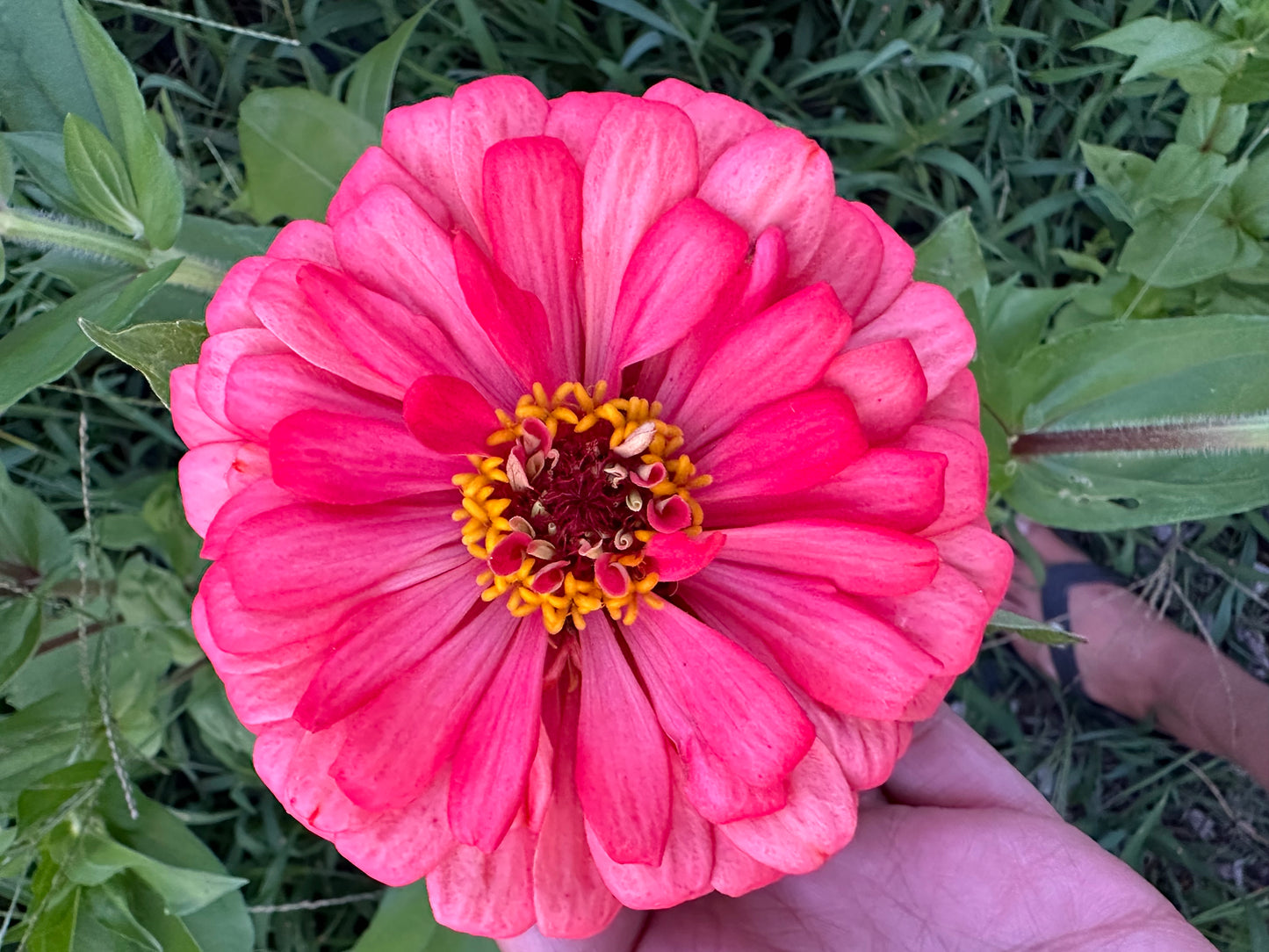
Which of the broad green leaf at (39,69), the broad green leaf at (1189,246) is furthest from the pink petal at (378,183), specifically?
the broad green leaf at (1189,246)

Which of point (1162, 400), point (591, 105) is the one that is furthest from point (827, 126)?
point (591, 105)

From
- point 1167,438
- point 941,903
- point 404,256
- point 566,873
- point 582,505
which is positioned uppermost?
point 404,256

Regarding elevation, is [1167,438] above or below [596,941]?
above

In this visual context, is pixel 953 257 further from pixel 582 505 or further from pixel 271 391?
pixel 271 391

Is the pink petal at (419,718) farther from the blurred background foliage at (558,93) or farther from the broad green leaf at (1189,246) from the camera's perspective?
the broad green leaf at (1189,246)

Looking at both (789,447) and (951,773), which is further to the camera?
(951,773)

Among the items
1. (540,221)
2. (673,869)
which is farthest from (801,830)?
(540,221)

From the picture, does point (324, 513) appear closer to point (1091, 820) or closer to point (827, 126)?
point (827, 126)
